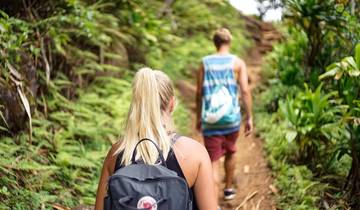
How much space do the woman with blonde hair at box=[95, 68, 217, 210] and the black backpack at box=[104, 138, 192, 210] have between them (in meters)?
0.10

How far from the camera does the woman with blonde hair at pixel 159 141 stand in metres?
2.60

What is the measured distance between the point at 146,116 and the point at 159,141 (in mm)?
151

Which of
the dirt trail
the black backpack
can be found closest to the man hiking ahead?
the dirt trail

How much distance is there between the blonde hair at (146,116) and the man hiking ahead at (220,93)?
2.69m

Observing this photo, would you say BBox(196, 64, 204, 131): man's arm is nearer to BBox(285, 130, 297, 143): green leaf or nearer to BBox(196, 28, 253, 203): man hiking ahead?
BBox(196, 28, 253, 203): man hiking ahead

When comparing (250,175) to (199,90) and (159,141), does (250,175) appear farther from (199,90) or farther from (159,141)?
(159,141)

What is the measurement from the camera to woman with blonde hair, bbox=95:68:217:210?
260 centimetres

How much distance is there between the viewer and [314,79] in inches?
299

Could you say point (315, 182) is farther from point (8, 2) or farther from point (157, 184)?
point (8, 2)

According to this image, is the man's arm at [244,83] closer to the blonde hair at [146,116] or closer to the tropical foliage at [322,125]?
the tropical foliage at [322,125]

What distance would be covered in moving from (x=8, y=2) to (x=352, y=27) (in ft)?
14.3

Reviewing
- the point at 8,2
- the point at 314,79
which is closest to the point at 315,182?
the point at 314,79

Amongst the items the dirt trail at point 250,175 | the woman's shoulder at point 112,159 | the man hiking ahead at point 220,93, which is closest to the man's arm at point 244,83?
the man hiking ahead at point 220,93

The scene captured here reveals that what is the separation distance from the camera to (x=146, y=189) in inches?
94.2
